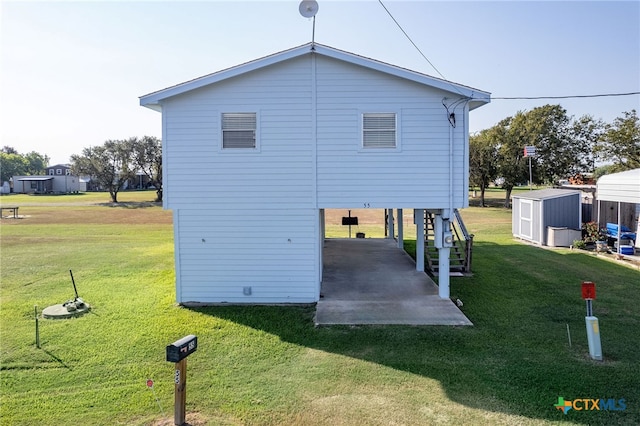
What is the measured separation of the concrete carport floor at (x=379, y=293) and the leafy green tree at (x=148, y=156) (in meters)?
40.5

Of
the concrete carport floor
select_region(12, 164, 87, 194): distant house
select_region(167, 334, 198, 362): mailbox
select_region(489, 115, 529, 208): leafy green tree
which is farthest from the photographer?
select_region(12, 164, 87, 194): distant house

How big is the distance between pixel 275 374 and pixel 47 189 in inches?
3063

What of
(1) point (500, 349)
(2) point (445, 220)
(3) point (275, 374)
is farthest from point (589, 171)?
(3) point (275, 374)

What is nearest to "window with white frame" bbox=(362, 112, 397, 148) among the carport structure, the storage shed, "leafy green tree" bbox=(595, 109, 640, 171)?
the storage shed

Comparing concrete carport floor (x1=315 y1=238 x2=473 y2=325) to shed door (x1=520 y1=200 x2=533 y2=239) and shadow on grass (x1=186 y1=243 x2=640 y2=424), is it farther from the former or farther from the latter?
shed door (x1=520 y1=200 x2=533 y2=239)

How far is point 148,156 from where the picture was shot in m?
49.6

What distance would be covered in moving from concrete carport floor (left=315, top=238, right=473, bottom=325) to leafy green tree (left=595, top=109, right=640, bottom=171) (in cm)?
2465

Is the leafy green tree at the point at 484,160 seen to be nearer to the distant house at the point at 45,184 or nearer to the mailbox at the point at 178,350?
the mailbox at the point at 178,350

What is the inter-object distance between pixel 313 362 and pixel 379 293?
3.92 metres

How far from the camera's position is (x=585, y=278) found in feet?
37.2

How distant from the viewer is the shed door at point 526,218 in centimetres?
1799

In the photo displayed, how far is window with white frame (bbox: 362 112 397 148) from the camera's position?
30.0 feet

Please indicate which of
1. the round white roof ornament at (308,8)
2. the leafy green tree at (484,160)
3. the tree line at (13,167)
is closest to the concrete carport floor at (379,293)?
the round white roof ornament at (308,8)

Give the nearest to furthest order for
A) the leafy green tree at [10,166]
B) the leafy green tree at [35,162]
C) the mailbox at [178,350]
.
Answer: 1. the mailbox at [178,350]
2. the leafy green tree at [10,166]
3. the leafy green tree at [35,162]
